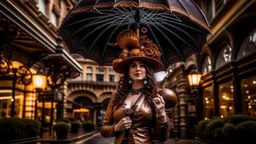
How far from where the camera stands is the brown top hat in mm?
3922

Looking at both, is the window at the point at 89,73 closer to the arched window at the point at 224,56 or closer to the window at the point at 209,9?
the window at the point at 209,9

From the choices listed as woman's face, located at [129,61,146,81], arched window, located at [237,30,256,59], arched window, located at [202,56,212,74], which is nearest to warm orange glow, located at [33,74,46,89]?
arched window, located at [237,30,256,59]

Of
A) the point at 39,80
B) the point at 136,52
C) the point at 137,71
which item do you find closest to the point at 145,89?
the point at 137,71

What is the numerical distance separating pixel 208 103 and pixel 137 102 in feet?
57.5

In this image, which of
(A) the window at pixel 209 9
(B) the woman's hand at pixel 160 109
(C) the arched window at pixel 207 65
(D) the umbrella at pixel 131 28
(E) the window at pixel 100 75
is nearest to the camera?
(B) the woman's hand at pixel 160 109

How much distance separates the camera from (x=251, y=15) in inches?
488

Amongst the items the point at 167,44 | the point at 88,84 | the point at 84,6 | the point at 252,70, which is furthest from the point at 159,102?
the point at 88,84

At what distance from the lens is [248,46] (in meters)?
13.9

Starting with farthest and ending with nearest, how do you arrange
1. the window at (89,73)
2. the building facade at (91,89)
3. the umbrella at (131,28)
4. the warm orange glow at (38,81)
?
1. the window at (89,73)
2. the building facade at (91,89)
3. the warm orange glow at (38,81)
4. the umbrella at (131,28)

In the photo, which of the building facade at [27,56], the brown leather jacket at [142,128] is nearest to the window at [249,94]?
the building facade at [27,56]

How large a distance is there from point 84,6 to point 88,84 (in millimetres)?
49855

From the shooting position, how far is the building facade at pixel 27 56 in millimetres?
11822

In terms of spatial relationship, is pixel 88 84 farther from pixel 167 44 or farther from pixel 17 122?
pixel 167 44

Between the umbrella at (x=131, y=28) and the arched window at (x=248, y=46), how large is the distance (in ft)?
29.5
